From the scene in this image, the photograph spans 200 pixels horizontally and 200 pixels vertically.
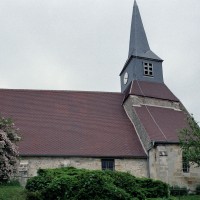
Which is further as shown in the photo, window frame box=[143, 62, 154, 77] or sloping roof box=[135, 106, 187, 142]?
window frame box=[143, 62, 154, 77]

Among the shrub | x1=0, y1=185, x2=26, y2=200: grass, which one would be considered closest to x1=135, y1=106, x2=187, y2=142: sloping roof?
the shrub

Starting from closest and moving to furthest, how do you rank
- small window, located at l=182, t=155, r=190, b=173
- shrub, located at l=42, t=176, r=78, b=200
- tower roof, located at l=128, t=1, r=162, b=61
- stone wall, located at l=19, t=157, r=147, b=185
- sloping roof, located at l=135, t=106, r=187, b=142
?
1. shrub, located at l=42, t=176, r=78, b=200
2. stone wall, located at l=19, t=157, r=147, b=185
3. small window, located at l=182, t=155, r=190, b=173
4. sloping roof, located at l=135, t=106, r=187, b=142
5. tower roof, located at l=128, t=1, r=162, b=61

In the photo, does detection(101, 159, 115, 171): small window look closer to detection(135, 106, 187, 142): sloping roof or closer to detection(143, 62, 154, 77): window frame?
detection(135, 106, 187, 142): sloping roof

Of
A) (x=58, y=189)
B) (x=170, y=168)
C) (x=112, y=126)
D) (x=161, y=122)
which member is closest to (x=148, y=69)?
(x=161, y=122)

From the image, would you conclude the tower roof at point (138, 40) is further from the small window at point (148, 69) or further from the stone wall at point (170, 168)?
the stone wall at point (170, 168)

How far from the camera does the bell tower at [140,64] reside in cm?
3319

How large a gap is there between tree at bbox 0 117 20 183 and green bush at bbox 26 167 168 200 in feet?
6.05

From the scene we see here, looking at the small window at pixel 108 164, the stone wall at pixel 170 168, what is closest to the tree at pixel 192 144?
the stone wall at pixel 170 168

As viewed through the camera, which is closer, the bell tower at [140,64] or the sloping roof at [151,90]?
the sloping roof at [151,90]

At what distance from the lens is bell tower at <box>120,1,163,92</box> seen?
3319 centimetres

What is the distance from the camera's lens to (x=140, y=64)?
33.4 meters

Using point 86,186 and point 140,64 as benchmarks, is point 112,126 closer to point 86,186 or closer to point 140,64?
point 140,64

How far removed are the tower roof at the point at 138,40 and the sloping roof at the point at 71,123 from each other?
4.27 metres

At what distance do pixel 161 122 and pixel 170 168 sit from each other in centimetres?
381
